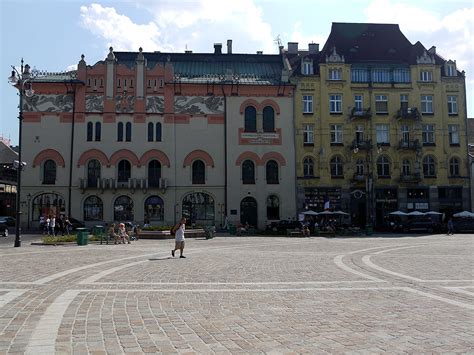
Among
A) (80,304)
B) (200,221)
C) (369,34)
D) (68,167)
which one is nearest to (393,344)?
(80,304)

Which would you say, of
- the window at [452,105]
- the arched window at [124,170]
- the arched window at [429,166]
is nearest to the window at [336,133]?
the arched window at [429,166]

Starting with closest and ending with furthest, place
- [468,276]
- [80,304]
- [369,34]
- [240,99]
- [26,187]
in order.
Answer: [80,304]
[468,276]
[26,187]
[240,99]
[369,34]

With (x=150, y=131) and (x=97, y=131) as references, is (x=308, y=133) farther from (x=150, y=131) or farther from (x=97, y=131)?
(x=97, y=131)

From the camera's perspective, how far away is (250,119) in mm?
49656

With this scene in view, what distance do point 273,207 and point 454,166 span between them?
19.7m

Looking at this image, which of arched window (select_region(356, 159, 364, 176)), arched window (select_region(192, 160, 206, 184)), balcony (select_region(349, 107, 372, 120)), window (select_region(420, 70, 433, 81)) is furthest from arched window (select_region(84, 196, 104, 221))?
window (select_region(420, 70, 433, 81))

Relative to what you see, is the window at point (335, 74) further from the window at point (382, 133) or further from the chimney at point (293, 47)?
the chimney at point (293, 47)

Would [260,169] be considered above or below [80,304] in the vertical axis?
above

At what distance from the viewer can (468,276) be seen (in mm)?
13656

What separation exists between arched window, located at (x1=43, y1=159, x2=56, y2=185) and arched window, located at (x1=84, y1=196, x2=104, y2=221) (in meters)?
3.90

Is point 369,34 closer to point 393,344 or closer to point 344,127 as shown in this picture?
point 344,127

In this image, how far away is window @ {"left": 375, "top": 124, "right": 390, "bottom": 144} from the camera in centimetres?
5025

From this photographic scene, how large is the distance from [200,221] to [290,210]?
9.06m

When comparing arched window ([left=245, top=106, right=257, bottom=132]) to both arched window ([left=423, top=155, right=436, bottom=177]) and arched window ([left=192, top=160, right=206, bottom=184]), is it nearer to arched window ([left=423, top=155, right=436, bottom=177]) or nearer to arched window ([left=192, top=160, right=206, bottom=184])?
arched window ([left=192, top=160, right=206, bottom=184])
